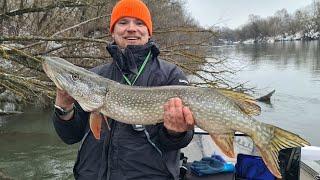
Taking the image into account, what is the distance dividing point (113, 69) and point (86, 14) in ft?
32.3

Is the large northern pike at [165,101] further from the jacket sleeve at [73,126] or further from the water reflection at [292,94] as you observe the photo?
the water reflection at [292,94]

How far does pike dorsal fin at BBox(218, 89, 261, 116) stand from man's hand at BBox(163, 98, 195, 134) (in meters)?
0.25

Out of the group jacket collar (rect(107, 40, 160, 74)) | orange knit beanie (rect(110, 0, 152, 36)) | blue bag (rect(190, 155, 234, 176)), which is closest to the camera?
jacket collar (rect(107, 40, 160, 74))

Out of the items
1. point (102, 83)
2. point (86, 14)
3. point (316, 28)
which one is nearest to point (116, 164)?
point (102, 83)

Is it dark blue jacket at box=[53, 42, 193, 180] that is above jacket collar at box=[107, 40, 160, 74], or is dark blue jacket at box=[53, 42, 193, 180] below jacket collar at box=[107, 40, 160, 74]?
below

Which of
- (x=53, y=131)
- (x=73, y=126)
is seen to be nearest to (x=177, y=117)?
(x=73, y=126)

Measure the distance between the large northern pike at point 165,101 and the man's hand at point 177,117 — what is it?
0.15 ft

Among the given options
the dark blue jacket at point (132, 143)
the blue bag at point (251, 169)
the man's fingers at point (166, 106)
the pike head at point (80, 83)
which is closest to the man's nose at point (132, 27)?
the dark blue jacket at point (132, 143)

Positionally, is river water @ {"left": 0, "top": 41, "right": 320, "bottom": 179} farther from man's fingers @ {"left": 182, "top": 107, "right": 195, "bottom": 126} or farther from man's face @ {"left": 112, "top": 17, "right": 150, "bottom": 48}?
man's fingers @ {"left": 182, "top": 107, "right": 195, "bottom": 126}

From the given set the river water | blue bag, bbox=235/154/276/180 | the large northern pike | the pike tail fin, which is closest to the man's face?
→ the large northern pike

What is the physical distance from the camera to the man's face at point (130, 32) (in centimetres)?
261

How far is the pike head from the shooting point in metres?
2.52

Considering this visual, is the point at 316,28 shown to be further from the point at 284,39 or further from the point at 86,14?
the point at 86,14

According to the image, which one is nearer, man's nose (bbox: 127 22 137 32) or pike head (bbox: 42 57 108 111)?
pike head (bbox: 42 57 108 111)
